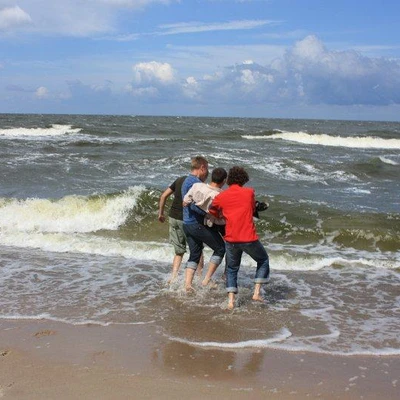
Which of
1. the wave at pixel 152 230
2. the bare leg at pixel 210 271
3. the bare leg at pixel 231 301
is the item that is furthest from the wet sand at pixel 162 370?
the wave at pixel 152 230

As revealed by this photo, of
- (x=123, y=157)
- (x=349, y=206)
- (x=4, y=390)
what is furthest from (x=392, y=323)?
(x=123, y=157)

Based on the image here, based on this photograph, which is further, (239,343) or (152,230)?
(152,230)

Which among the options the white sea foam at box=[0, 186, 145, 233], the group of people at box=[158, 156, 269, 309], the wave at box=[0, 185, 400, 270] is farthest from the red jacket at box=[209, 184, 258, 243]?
the white sea foam at box=[0, 186, 145, 233]

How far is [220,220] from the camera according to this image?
21.0 feet

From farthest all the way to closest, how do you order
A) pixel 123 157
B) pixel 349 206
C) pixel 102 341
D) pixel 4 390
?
pixel 123 157 → pixel 349 206 → pixel 102 341 → pixel 4 390

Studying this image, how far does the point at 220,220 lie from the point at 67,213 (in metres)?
6.79

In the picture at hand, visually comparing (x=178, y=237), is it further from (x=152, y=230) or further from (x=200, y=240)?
(x=152, y=230)

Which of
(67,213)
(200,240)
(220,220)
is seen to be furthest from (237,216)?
(67,213)

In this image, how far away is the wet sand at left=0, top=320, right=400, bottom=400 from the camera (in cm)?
407

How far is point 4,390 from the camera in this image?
4.00 metres

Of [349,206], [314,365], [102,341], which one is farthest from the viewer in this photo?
[349,206]

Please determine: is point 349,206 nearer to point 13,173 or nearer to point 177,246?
point 177,246

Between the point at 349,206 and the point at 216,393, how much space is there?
445 inches

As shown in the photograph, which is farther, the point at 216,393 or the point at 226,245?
the point at 226,245
